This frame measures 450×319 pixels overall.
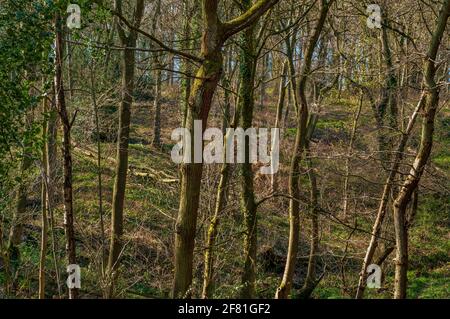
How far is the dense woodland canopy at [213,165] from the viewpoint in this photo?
6074 mm

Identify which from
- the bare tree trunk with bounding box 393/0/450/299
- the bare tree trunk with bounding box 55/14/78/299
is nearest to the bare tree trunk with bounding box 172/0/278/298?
the bare tree trunk with bounding box 55/14/78/299

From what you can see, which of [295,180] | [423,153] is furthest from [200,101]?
[295,180]

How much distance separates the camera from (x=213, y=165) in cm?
1065

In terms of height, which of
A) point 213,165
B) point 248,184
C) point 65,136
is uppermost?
point 65,136

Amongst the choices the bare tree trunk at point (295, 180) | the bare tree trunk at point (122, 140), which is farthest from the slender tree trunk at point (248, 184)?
the bare tree trunk at point (122, 140)

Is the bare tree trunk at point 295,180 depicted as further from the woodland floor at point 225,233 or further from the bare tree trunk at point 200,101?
the bare tree trunk at point 200,101

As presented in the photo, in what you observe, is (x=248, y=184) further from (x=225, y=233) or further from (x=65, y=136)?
(x=65, y=136)

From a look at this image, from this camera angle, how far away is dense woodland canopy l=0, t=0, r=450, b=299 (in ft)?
19.9

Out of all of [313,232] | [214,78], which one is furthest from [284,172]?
[214,78]

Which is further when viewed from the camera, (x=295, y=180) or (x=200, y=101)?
(x=295, y=180)
